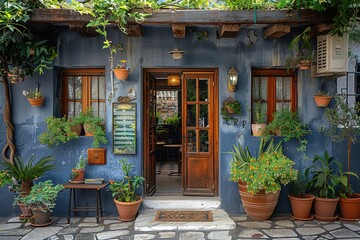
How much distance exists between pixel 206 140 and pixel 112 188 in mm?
1991

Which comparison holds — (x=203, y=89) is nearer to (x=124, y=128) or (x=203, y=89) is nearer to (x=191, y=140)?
(x=191, y=140)

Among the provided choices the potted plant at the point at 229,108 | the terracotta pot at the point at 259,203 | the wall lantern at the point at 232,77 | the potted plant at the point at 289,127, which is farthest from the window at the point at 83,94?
the potted plant at the point at 289,127

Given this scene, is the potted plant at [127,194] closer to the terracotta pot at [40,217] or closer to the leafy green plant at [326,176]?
the terracotta pot at [40,217]

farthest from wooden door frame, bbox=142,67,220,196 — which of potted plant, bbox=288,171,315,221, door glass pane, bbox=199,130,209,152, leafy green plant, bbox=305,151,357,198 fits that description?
leafy green plant, bbox=305,151,357,198

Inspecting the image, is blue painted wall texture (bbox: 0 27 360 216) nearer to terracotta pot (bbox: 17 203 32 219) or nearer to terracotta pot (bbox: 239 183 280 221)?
terracotta pot (bbox: 239 183 280 221)

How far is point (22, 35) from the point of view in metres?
5.42

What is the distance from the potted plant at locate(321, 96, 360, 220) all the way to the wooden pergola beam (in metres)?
1.53

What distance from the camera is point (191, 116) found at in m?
6.61

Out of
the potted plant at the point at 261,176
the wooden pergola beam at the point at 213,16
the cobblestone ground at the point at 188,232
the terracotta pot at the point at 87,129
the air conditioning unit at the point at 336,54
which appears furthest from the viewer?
the terracotta pot at the point at 87,129

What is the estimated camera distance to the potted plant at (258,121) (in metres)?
6.26

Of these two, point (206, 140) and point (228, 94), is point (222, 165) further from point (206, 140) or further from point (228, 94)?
point (228, 94)

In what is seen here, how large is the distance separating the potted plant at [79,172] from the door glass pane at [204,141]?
87.0 inches

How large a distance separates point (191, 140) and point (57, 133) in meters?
2.47

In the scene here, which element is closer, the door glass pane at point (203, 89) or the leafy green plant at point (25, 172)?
the leafy green plant at point (25, 172)
